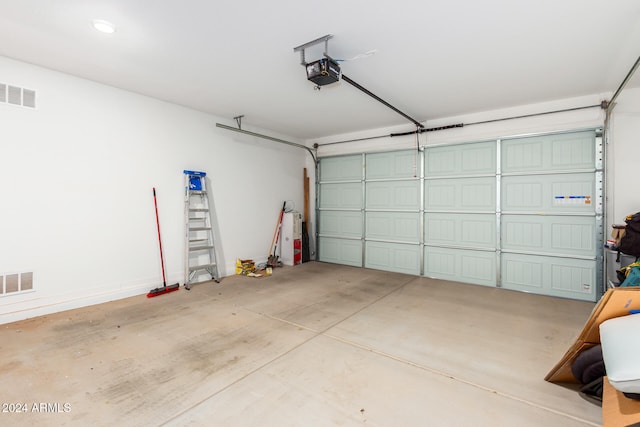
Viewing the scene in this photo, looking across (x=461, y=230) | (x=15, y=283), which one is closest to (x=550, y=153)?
(x=461, y=230)

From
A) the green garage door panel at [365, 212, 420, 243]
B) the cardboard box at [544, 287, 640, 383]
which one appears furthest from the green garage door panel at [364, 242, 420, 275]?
the cardboard box at [544, 287, 640, 383]

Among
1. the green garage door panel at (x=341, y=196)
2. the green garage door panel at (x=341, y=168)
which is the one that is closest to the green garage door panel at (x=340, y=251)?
the green garage door panel at (x=341, y=196)

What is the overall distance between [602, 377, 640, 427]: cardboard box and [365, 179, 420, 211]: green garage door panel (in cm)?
413

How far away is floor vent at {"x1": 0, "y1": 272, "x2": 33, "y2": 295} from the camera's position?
324cm

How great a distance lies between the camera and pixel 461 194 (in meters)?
5.23

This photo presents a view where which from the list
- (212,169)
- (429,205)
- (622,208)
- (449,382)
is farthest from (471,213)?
(212,169)

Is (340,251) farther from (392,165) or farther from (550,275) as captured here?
(550,275)

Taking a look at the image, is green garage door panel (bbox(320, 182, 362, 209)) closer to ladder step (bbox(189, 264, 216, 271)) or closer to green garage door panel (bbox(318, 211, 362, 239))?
green garage door panel (bbox(318, 211, 362, 239))

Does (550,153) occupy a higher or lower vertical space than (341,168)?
lower

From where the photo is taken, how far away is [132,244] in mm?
4281

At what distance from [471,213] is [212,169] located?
467 centimetres

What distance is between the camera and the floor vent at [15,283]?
324 cm

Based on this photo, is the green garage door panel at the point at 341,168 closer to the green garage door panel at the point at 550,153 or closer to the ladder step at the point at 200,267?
the green garage door panel at the point at 550,153

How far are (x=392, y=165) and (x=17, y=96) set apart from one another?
5597 mm
